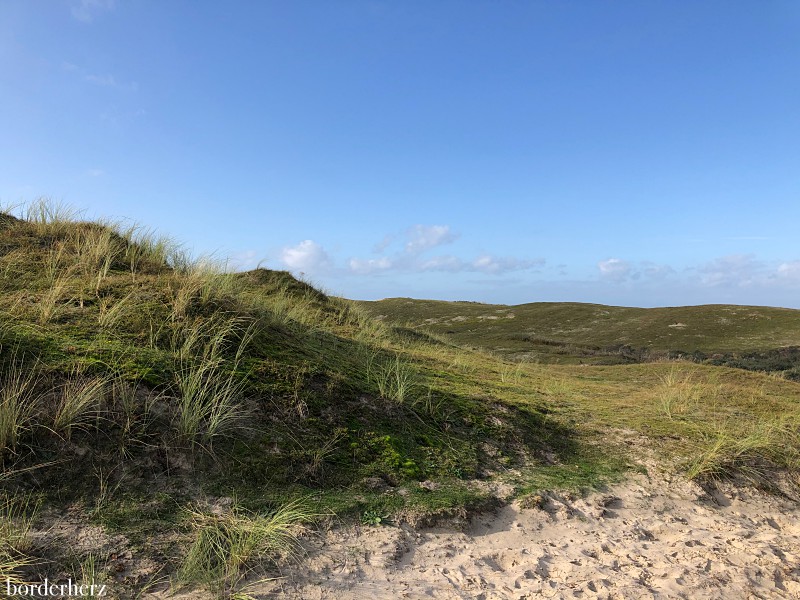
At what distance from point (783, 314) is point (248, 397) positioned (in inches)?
1882

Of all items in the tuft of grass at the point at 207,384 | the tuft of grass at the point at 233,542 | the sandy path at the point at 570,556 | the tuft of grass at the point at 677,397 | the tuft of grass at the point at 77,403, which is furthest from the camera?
the tuft of grass at the point at 677,397

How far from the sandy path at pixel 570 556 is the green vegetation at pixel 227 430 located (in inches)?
11.0

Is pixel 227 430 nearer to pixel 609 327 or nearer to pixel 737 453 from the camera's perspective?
pixel 737 453

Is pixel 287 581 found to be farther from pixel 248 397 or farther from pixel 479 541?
pixel 248 397

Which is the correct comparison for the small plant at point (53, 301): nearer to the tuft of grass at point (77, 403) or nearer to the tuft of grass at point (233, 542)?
the tuft of grass at point (77, 403)

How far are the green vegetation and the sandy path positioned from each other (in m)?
0.28

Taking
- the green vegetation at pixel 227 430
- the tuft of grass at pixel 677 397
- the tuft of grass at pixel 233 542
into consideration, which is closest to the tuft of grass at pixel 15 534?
the green vegetation at pixel 227 430

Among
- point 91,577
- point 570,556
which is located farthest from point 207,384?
point 570,556

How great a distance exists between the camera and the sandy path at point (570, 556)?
11.7 feet

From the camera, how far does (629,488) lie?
18.4 ft

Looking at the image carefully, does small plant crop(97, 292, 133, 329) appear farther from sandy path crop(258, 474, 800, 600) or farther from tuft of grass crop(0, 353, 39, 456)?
sandy path crop(258, 474, 800, 600)

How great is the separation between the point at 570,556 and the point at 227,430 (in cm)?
361

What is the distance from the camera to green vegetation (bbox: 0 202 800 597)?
3.63 metres

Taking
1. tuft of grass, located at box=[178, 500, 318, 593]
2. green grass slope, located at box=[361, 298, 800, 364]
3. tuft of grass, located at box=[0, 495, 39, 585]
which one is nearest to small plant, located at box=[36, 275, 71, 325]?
tuft of grass, located at box=[0, 495, 39, 585]
